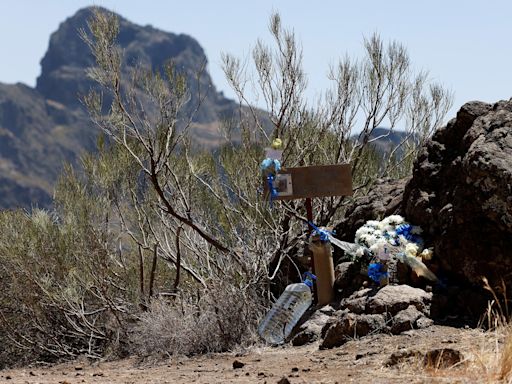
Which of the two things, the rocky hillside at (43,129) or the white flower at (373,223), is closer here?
the white flower at (373,223)

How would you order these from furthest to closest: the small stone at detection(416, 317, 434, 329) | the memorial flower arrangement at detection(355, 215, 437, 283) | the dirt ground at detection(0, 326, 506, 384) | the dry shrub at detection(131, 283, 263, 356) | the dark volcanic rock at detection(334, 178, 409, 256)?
the dark volcanic rock at detection(334, 178, 409, 256)
the dry shrub at detection(131, 283, 263, 356)
the memorial flower arrangement at detection(355, 215, 437, 283)
the small stone at detection(416, 317, 434, 329)
the dirt ground at detection(0, 326, 506, 384)

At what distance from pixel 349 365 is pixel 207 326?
9.08ft

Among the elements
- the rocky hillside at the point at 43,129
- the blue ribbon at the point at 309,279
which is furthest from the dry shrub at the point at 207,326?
the rocky hillside at the point at 43,129

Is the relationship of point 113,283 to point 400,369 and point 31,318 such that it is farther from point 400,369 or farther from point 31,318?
point 400,369

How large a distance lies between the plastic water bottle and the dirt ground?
0.96 ft

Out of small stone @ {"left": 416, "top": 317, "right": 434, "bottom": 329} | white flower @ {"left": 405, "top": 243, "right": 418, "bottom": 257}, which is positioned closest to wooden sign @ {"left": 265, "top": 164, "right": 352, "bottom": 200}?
white flower @ {"left": 405, "top": 243, "right": 418, "bottom": 257}

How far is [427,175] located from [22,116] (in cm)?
14970

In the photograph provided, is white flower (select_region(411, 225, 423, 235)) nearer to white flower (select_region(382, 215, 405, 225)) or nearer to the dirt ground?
white flower (select_region(382, 215, 405, 225))

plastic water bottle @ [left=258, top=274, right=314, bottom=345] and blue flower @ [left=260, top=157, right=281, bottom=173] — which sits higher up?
blue flower @ [left=260, top=157, right=281, bottom=173]

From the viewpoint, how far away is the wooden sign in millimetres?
9203

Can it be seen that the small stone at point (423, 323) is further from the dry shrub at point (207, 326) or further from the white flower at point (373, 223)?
the dry shrub at point (207, 326)


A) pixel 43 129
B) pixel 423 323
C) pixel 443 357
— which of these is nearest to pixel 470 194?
pixel 423 323

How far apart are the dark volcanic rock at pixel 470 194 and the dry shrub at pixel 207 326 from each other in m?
1.87

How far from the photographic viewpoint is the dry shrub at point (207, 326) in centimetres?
907
